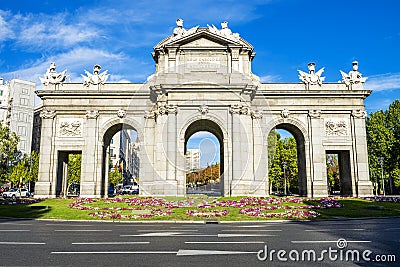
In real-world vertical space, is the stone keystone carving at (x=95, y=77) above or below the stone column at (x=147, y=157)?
above

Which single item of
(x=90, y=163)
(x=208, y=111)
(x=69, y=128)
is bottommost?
(x=90, y=163)

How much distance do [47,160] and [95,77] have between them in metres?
12.2

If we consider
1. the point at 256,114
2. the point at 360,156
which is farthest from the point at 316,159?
the point at 256,114

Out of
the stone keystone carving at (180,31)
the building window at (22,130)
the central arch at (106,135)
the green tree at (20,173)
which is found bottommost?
the green tree at (20,173)

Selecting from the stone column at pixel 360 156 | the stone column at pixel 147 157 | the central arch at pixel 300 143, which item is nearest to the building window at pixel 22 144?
the stone column at pixel 147 157

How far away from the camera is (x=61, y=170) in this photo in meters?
45.7

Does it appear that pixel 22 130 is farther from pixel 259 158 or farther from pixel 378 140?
pixel 378 140

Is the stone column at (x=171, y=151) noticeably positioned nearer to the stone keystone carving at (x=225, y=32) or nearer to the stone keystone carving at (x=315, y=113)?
the stone keystone carving at (x=225, y=32)

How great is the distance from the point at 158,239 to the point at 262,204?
55.7 feet

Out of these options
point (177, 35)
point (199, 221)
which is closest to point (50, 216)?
point (199, 221)

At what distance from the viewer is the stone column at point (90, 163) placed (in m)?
42.7

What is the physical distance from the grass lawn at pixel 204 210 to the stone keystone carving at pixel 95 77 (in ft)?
60.3

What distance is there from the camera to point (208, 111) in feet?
132

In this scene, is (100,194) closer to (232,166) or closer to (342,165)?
(232,166)
